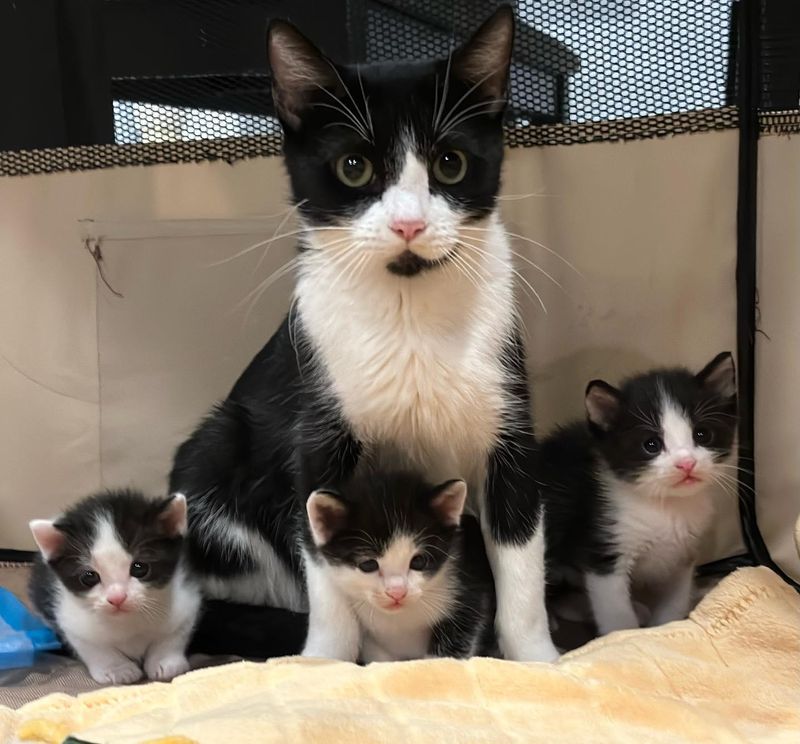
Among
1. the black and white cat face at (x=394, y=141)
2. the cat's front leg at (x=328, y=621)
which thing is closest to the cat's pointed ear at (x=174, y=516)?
the cat's front leg at (x=328, y=621)

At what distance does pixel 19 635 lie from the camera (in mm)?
1508

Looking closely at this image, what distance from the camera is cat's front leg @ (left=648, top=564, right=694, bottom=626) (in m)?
1.54

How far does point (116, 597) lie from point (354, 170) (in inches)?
31.7

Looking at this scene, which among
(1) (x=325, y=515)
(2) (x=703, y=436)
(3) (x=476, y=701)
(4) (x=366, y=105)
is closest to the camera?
(3) (x=476, y=701)

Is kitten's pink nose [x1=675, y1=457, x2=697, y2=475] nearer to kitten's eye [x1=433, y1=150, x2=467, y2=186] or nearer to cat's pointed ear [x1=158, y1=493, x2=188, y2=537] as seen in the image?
kitten's eye [x1=433, y1=150, x2=467, y2=186]

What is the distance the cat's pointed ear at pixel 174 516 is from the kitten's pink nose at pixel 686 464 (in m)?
0.87

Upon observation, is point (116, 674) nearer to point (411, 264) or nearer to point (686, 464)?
point (411, 264)

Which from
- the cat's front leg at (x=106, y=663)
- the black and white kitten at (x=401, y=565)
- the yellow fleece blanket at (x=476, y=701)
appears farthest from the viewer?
the cat's front leg at (x=106, y=663)

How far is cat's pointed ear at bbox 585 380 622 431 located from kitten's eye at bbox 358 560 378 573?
52 centimetres

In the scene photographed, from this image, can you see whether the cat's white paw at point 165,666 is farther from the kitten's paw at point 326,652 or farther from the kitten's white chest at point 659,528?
the kitten's white chest at point 659,528

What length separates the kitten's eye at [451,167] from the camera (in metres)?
1.22

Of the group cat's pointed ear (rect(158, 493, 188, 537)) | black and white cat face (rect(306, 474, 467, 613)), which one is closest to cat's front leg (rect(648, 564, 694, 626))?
black and white cat face (rect(306, 474, 467, 613))

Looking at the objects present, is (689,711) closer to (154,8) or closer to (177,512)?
(177,512)

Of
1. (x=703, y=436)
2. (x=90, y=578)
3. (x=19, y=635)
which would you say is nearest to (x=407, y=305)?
(x=703, y=436)
